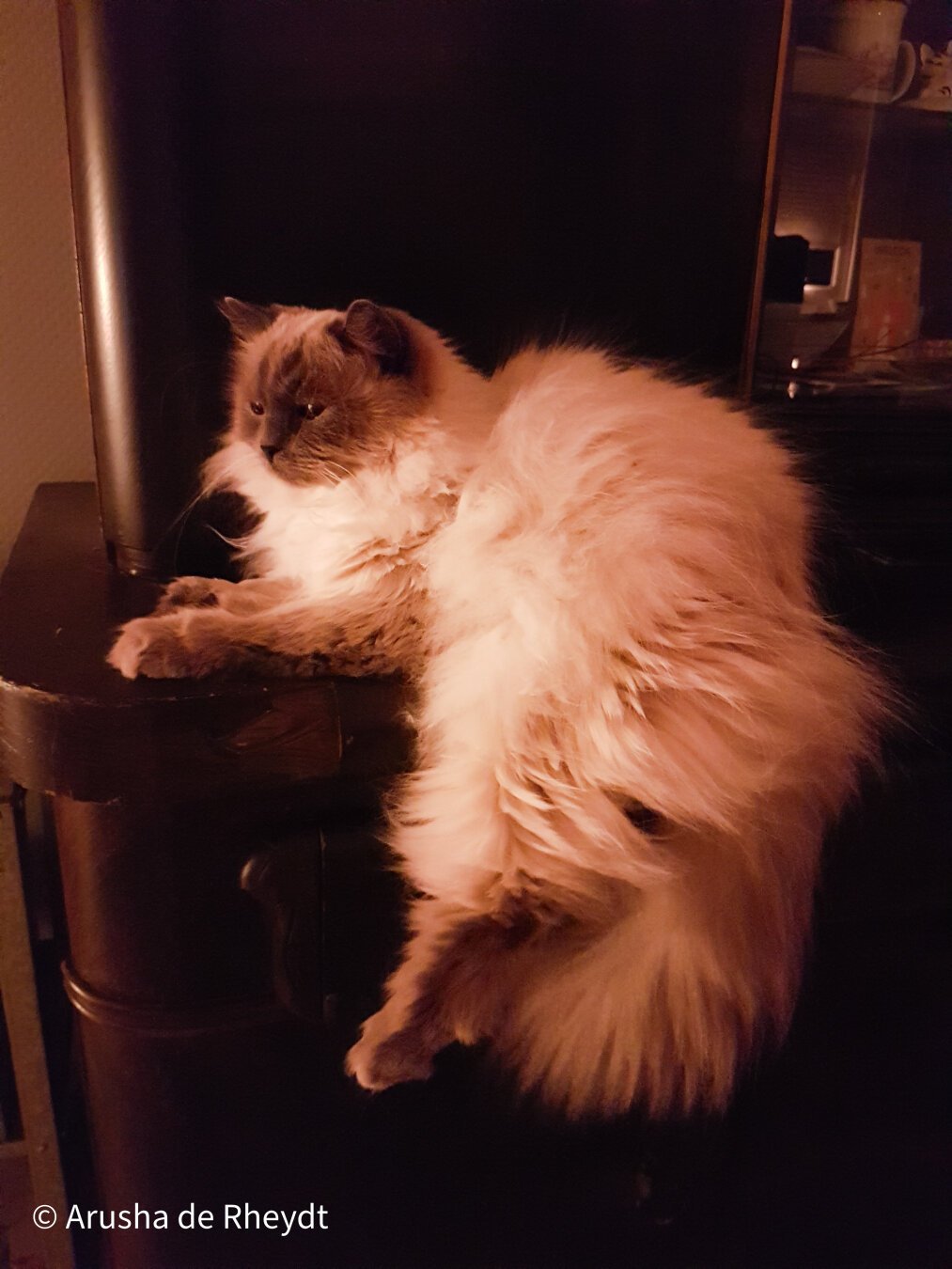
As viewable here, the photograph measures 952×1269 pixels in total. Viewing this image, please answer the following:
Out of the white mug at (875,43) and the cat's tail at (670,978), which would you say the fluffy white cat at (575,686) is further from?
the white mug at (875,43)

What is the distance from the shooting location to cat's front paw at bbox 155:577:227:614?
746 millimetres

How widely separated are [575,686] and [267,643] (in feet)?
0.75

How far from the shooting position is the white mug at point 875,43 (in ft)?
3.46

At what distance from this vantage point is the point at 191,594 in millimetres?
757

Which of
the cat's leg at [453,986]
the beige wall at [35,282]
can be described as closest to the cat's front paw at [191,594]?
the cat's leg at [453,986]

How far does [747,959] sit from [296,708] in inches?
13.7

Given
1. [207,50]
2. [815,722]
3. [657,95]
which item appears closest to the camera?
[815,722]

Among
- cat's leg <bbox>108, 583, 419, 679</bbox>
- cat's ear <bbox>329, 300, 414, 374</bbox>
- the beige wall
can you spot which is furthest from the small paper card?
the beige wall

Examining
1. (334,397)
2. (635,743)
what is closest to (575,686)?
(635,743)

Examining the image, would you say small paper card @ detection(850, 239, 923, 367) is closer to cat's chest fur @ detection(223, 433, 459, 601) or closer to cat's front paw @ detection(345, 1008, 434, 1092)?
cat's chest fur @ detection(223, 433, 459, 601)

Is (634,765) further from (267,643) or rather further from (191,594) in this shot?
(191,594)

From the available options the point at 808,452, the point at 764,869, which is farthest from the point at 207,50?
the point at 764,869

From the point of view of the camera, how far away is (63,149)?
39.3 inches

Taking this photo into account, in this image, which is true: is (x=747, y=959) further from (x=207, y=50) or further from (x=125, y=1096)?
(x=207, y=50)
